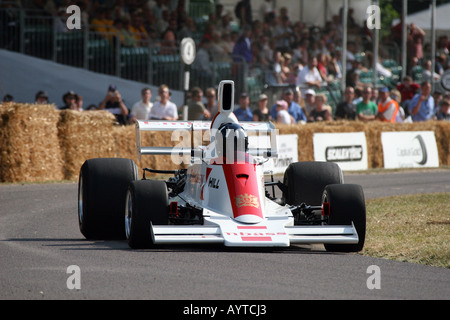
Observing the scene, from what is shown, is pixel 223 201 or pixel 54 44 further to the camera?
pixel 54 44

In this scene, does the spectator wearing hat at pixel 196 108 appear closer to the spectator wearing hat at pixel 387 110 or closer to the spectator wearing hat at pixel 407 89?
the spectator wearing hat at pixel 387 110

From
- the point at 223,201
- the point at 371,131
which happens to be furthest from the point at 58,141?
the point at 223,201

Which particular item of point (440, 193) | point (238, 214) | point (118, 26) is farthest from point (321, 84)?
point (238, 214)

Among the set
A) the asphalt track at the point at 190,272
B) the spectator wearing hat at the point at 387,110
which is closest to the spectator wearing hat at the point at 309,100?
the spectator wearing hat at the point at 387,110

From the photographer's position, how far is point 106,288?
6672 mm

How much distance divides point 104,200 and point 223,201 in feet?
4.73

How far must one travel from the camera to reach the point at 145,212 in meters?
8.80

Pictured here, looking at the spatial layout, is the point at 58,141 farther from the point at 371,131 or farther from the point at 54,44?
the point at 371,131

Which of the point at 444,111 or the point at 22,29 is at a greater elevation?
the point at 22,29

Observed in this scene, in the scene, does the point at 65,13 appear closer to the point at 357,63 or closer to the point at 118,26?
the point at 118,26

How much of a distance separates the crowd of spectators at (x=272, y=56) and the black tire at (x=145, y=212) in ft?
29.8

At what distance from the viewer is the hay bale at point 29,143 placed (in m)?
16.5

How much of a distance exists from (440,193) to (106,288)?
10267 millimetres
